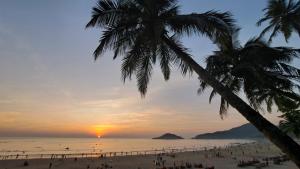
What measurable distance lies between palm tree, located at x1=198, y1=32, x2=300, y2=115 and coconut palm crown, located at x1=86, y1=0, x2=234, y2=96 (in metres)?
4.54

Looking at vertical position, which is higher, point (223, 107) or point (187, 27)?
point (187, 27)

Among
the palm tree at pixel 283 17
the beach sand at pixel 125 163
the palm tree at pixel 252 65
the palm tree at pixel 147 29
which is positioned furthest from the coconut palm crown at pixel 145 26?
the beach sand at pixel 125 163

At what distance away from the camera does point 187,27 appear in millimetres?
11195

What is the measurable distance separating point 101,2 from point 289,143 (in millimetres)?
7692

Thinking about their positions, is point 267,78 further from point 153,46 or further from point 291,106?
point 153,46

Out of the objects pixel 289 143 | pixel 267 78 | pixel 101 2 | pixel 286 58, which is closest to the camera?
pixel 289 143

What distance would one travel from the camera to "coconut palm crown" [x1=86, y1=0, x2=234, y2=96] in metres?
10.5

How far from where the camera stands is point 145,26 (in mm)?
10953

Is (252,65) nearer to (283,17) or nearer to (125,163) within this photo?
(283,17)

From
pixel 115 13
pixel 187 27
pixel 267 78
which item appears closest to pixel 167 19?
pixel 187 27

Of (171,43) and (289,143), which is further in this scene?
(171,43)

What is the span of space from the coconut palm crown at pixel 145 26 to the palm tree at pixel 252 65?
14.9 ft

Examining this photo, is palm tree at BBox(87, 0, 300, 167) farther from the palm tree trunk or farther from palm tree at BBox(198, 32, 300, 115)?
palm tree at BBox(198, 32, 300, 115)

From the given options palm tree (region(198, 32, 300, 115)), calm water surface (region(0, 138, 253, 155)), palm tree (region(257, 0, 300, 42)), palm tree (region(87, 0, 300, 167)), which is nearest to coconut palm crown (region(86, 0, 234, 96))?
palm tree (region(87, 0, 300, 167))
